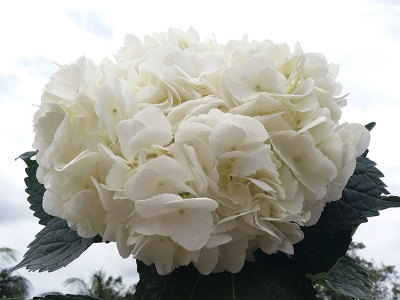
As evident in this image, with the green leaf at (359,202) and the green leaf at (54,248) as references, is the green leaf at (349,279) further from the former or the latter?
the green leaf at (54,248)

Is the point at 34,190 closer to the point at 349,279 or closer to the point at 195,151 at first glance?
the point at 195,151

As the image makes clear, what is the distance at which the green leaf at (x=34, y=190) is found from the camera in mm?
924

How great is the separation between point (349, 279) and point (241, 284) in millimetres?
160

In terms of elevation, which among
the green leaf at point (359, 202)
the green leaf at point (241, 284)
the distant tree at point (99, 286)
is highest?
the distant tree at point (99, 286)

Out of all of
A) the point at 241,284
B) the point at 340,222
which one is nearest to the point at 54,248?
the point at 241,284

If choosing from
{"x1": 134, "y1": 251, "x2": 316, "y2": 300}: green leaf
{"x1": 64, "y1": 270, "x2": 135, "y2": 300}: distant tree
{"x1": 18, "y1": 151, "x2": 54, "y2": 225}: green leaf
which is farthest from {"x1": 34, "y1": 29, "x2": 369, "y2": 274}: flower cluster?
{"x1": 64, "y1": 270, "x2": 135, "y2": 300}: distant tree

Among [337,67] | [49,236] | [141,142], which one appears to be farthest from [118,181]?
[337,67]

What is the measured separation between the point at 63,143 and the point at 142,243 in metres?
0.15

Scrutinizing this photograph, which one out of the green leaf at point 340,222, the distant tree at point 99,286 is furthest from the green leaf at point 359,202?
the distant tree at point 99,286

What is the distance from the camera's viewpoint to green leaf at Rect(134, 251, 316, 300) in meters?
0.72

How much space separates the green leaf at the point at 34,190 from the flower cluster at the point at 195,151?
17 centimetres

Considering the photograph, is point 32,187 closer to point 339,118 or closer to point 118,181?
point 118,181

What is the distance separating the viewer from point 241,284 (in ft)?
2.39

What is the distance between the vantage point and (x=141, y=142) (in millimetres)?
646
